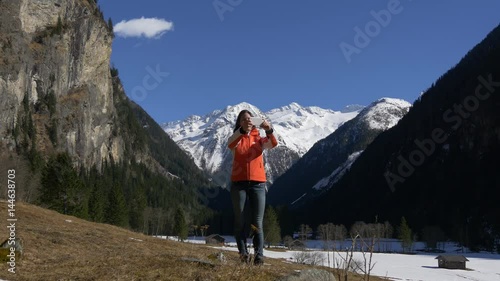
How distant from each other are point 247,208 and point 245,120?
155cm

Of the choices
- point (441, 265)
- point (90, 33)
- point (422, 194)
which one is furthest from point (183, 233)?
point (422, 194)

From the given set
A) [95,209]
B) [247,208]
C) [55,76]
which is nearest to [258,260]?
[247,208]

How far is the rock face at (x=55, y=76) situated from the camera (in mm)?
95750

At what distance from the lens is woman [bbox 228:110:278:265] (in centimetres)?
798

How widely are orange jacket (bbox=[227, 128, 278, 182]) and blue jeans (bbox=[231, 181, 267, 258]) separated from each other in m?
0.14

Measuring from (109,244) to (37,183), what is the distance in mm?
49634

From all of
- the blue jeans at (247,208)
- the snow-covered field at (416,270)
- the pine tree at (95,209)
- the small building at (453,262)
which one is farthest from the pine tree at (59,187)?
the blue jeans at (247,208)

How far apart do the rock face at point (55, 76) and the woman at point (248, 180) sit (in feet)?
319

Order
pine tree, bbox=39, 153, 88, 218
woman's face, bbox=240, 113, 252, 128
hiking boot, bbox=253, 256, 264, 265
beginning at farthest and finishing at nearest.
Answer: pine tree, bbox=39, 153, 88, 218
woman's face, bbox=240, 113, 252, 128
hiking boot, bbox=253, 256, 264, 265

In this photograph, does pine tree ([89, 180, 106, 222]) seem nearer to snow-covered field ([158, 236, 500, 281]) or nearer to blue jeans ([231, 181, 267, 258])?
snow-covered field ([158, 236, 500, 281])

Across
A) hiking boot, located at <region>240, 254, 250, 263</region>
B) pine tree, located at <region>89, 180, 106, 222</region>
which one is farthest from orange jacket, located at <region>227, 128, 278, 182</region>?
pine tree, located at <region>89, 180, 106, 222</region>

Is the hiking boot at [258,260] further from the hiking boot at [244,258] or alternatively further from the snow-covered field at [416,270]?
the snow-covered field at [416,270]

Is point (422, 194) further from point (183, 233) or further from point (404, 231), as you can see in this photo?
point (183, 233)

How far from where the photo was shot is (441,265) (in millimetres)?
61125
